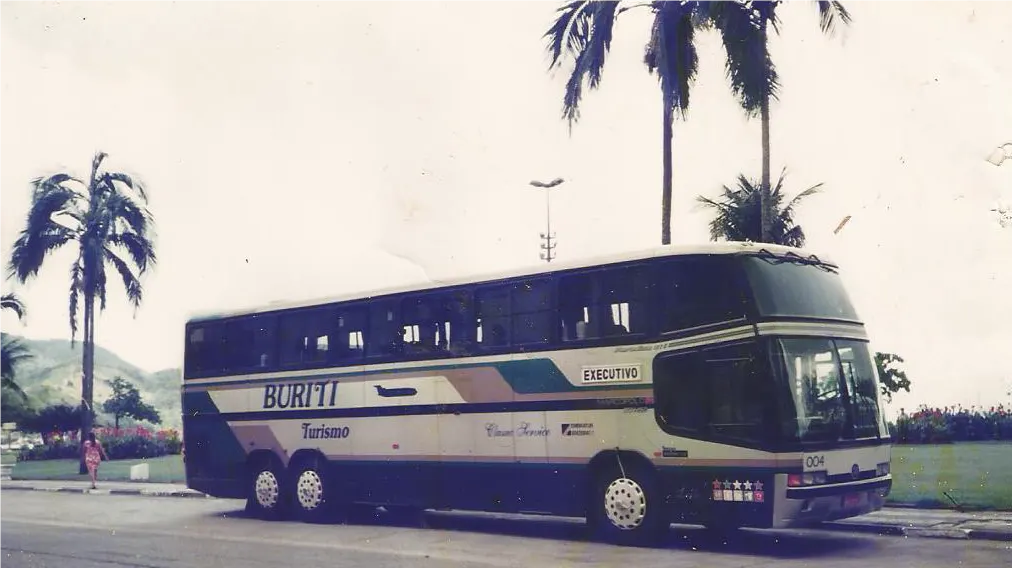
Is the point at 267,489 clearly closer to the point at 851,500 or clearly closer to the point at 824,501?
the point at 824,501

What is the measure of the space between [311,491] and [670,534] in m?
6.62

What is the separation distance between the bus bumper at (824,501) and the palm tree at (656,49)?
9.38m

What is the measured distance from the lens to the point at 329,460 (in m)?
18.8

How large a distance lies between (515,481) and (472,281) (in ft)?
9.56

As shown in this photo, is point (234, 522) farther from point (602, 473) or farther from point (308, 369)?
point (602, 473)

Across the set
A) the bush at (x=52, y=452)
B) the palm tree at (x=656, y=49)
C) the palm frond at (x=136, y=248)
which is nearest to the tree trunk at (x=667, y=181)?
the palm tree at (x=656, y=49)

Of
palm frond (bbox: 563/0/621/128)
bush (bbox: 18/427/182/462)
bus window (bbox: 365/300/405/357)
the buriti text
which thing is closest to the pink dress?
the buriti text

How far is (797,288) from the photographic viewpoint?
1378cm

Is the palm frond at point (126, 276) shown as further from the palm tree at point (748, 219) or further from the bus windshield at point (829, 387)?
the bus windshield at point (829, 387)

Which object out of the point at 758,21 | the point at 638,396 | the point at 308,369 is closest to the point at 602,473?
the point at 638,396

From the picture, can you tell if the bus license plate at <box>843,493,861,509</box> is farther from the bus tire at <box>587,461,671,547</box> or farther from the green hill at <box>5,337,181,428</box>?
the green hill at <box>5,337,181,428</box>

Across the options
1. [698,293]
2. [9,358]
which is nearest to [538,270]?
[698,293]

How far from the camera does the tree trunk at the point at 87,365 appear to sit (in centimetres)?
3851

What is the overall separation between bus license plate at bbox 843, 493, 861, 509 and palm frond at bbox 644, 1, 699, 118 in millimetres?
10624
